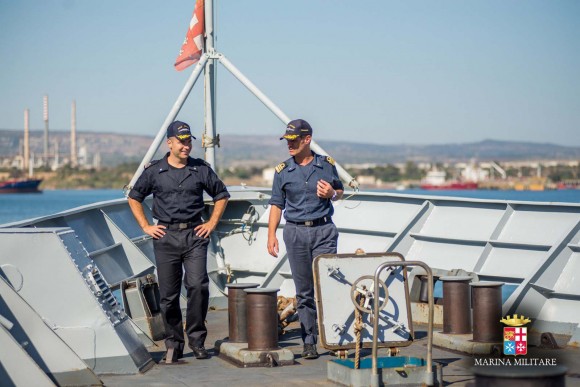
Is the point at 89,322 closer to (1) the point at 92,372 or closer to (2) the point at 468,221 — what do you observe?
(1) the point at 92,372

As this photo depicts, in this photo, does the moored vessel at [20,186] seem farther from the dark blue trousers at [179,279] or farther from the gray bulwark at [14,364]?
the gray bulwark at [14,364]

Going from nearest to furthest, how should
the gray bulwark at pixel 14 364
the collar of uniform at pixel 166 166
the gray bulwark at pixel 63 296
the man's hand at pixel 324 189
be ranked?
the gray bulwark at pixel 14 364, the gray bulwark at pixel 63 296, the man's hand at pixel 324 189, the collar of uniform at pixel 166 166

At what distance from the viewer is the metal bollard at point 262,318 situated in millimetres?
8469

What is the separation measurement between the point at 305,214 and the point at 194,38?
6.70 meters

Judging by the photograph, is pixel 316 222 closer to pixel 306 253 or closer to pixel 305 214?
pixel 305 214

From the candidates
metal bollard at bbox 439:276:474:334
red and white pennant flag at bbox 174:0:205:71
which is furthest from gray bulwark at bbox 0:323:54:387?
red and white pennant flag at bbox 174:0:205:71

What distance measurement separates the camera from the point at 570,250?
10430 mm

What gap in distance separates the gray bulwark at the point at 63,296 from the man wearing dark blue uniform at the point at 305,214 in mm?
1604

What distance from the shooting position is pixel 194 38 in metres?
15.0

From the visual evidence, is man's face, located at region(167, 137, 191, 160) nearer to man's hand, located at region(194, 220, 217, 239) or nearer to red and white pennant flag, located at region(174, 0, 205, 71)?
man's hand, located at region(194, 220, 217, 239)

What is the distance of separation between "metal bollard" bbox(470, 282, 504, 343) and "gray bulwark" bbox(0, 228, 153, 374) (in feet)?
9.22

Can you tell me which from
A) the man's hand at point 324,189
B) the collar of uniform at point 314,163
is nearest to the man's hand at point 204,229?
the collar of uniform at point 314,163

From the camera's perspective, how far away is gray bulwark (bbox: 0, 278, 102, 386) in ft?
24.4

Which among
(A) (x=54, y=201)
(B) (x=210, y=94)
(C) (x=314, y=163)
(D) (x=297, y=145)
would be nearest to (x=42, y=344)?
(D) (x=297, y=145)
